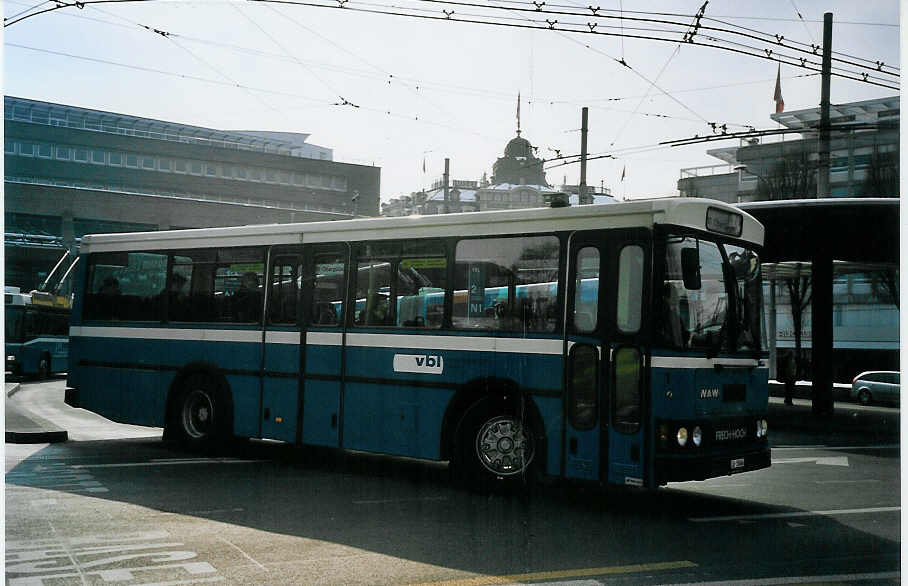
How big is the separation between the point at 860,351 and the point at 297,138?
817 inches

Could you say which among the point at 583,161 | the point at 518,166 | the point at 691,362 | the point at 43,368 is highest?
the point at 583,161

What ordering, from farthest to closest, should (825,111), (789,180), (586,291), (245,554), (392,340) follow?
1. (789,180)
2. (825,111)
3. (392,340)
4. (586,291)
5. (245,554)

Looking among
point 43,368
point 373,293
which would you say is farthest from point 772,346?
point 43,368

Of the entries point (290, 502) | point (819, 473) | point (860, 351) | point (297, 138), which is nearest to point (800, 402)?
point (860, 351)

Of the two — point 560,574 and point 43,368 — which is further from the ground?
point 43,368

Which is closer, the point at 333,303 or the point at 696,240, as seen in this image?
the point at 696,240

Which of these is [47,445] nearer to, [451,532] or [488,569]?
[451,532]

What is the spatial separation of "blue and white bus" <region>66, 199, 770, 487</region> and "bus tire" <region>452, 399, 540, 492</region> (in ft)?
0.05

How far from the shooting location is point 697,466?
26.7ft

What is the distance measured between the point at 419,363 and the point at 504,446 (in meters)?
1.22

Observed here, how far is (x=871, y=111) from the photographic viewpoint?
11.6 meters

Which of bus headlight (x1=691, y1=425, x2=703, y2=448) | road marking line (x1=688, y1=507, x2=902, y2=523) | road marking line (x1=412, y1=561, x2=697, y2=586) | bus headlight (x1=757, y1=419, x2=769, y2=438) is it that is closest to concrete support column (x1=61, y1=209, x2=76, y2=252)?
road marking line (x1=412, y1=561, x2=697, y2=586)

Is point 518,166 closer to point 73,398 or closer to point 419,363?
point 419,363

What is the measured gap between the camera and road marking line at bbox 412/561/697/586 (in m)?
5.77
